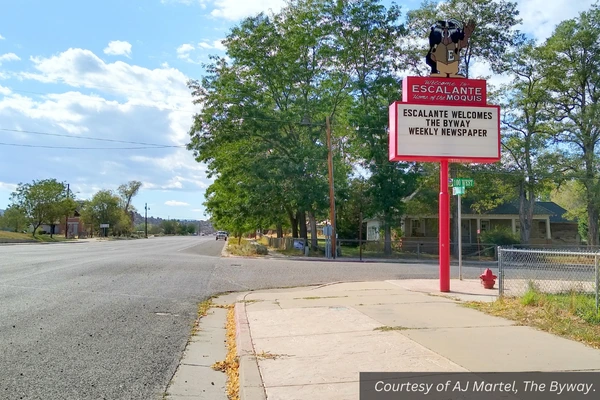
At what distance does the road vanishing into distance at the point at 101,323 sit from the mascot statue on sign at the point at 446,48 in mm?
7560

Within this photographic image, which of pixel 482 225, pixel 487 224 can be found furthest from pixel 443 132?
pixel 487 224

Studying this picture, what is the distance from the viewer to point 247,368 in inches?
244

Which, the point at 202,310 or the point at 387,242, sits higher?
the point at 387,242

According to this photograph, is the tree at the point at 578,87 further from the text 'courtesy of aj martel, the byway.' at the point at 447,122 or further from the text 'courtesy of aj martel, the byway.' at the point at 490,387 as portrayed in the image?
the text 'courtesy of aj martel, the byway.' at the point at 490,387

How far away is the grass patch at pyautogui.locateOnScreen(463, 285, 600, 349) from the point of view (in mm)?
7824

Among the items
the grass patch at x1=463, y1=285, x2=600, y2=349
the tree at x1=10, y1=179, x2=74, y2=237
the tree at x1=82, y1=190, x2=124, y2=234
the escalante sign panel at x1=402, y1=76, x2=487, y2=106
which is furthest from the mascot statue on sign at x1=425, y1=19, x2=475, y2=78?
the tree at x1=82, y1=190, x2=124, y2=234

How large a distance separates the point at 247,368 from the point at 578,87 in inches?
1479

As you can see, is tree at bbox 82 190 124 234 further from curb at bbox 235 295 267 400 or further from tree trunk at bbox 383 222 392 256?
curb at bbox 235 295 267 400

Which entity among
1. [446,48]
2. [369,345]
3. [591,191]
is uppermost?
[446,48]

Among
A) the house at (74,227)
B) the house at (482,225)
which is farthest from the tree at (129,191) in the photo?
the house at (482,225)

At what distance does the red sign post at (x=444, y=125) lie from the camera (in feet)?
45.1

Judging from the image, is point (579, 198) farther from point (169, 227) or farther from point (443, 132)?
point (169, 227)

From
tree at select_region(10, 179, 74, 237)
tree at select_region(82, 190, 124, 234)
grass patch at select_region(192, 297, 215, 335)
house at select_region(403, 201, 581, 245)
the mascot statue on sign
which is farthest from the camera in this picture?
tree at select_region(82, 190, 124, 234)

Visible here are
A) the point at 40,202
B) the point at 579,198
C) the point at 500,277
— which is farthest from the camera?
the point at 40,202
